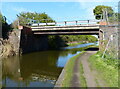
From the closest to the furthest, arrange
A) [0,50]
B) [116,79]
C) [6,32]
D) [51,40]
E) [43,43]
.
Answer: [116,79] → [0,50] → [6,32] → [43,43] → [51,40]

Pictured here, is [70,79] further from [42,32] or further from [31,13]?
[31,13]

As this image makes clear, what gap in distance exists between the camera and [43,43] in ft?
167

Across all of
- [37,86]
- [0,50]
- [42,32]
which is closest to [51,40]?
[42,32]

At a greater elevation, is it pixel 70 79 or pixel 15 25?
pixel 15 25

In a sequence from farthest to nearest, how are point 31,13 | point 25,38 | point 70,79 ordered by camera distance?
point 31,13 < point 25,38 < point 70,79

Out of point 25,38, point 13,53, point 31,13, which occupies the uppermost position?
point 31,13

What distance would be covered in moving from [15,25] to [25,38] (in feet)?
12.0

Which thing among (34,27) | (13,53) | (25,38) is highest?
(34,27)

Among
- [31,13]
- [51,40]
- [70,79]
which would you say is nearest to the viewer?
[70,79]

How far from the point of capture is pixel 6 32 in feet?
110

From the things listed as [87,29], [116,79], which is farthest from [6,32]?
[116,79]

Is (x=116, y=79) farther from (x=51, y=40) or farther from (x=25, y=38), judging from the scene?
(x=51, y=40)

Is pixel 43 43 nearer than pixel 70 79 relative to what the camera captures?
No

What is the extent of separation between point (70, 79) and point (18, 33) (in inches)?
967
